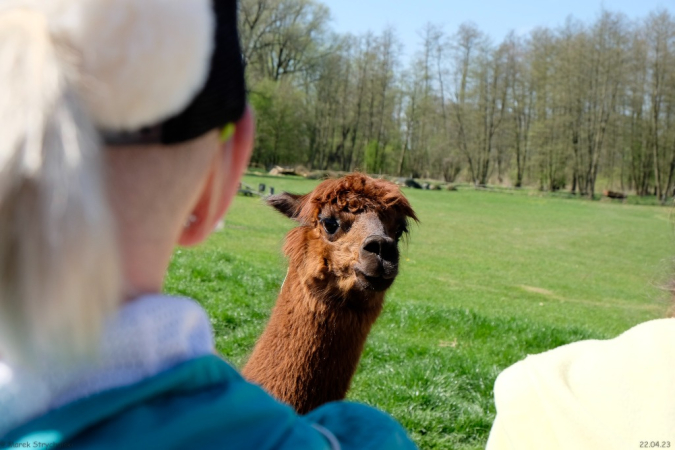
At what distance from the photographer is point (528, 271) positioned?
1872 centimetres

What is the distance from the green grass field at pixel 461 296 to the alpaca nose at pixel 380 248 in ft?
2.89

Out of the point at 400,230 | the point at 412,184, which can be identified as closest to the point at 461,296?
the point at 400,230

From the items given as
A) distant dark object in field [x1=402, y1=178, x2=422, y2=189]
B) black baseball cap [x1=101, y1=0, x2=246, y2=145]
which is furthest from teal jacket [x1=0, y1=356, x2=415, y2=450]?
distant dark object in field [x1=402, y1=178, x2=422, y2=189]

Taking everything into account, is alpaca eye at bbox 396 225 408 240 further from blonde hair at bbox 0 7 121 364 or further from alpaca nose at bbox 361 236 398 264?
blonde hair at bbox 0 7 121 364

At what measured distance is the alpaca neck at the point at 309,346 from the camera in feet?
11.4

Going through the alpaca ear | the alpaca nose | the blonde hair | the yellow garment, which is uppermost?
the blonde hair

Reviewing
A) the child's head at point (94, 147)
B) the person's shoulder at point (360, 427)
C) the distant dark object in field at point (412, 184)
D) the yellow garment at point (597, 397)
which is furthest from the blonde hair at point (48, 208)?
the distant dark object in field at point (412, 184)

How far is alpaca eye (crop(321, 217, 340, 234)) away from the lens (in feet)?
13.9

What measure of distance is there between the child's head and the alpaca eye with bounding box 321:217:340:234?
328 cm

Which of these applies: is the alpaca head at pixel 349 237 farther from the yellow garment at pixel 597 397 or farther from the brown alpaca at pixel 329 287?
the yellow garment at pixel 597 397

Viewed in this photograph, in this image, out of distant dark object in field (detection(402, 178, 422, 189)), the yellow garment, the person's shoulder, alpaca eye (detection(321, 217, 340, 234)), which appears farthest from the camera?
distant dark object in field (detection(402, 178, 422, 189))

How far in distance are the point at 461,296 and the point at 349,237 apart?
956 cm

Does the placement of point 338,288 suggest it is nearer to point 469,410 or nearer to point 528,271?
point 469,410

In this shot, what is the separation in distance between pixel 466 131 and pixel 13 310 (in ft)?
204
